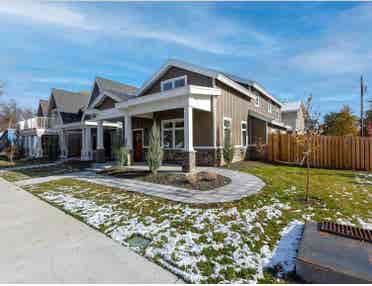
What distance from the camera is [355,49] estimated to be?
908cm

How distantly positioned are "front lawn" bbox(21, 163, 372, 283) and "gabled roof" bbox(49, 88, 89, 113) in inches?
760

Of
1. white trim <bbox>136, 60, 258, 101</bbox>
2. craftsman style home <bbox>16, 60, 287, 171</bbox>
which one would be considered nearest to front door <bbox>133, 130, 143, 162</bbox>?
craftsman style home <bbox>16, 60, 287, 171</bbox>

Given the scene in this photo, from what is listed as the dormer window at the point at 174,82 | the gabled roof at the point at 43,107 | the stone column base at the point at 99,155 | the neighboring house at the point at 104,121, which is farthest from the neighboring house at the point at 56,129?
the dormer window at the point at 174,82

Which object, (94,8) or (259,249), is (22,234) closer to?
(259,249)

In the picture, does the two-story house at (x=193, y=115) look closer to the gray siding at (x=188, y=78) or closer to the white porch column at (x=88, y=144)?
the gray siding at (x=188, y=78)

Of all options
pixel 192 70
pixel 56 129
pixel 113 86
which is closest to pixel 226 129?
pixel 192 70

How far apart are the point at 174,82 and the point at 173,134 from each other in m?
3.39

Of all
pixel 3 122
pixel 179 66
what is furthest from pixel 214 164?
pixel 3 122

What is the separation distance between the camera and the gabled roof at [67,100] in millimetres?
21641

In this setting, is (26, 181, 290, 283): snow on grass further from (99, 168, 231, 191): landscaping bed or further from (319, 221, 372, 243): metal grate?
(99, 168, 231, 191): landscaping bed

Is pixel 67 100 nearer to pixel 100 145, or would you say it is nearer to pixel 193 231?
pixel 100 145

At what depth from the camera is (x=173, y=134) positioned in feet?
38.9

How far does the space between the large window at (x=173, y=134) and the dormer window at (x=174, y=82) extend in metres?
2.29

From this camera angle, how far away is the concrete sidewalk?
2301 mm
